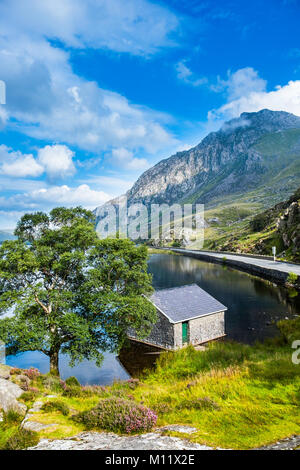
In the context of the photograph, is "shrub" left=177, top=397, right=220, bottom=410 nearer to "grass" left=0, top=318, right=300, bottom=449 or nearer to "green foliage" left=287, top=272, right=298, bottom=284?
"grass" left=0, top=318, right=300, bottom=449

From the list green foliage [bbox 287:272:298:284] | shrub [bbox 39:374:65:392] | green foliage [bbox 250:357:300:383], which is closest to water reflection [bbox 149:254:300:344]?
green foliage [bbox 287:272:298:284]

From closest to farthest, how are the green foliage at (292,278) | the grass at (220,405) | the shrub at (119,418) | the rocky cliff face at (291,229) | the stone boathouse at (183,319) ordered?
the grass at (220,405) < the shrub at (119,418) < the stone boathouse at (183,319) < the green foliage at (292,278) < the rocky cliff face at (291,229)

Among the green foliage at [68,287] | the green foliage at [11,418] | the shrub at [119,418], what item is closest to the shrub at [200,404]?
the shrub at [119,418]

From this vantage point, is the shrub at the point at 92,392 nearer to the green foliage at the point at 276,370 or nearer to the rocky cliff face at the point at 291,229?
the green foliage at the point at 276,370

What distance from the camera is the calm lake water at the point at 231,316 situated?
2905 cm

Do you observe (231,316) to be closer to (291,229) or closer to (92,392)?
(92,392)

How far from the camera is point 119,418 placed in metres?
9.28

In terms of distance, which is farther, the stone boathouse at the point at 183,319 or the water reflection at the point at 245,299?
the water reflection at the point at 245,299

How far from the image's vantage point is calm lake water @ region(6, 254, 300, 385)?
95.3 feet

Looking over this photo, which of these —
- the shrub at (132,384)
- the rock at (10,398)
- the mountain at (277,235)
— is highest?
the mountain at (277,235)

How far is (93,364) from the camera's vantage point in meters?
31.7

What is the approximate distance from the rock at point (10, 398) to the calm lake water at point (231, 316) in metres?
14.7
